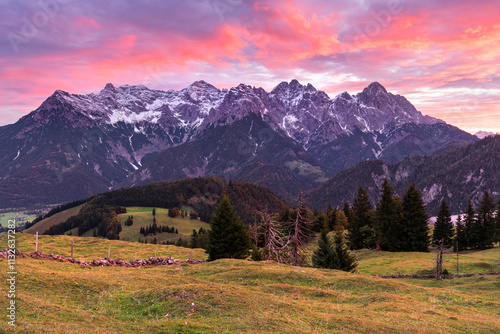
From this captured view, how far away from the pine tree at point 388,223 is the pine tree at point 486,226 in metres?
25.3

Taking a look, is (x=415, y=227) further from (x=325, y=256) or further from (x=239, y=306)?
(x=239, y=306)

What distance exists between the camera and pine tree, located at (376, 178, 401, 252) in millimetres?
79750

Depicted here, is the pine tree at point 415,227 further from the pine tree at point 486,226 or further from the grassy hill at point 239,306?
the grassy hill at point 239,306

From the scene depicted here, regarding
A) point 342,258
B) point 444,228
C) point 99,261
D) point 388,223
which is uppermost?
point 388,223

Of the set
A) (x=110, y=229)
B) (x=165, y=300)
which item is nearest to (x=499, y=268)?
(x=165, y=300)

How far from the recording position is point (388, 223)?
81.2m

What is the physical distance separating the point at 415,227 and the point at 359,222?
20.8m

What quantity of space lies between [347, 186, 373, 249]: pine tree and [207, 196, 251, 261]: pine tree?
4896 cm

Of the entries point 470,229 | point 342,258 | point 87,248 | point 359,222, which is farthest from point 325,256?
point 470,229

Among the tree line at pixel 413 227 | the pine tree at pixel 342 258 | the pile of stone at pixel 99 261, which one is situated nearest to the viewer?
the pile of stone at pixel 99 261

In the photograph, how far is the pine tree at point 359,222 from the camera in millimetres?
93938

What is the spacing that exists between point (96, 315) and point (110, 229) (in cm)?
19694

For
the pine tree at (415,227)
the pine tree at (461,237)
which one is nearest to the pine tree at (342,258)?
the pine tree at (415,227)

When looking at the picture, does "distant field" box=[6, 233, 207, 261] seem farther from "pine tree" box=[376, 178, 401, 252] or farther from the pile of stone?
"pine tree" box=[376, 178, 401, 252]
